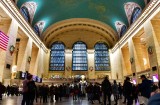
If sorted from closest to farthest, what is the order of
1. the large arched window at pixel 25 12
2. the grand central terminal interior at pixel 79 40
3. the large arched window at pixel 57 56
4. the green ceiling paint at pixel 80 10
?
the grand central terminal interior at pixel 79 40
the large arched window at pixel 25 12
the green ceiling paint at pixel 80 10
the large arched window at pixel 57 56

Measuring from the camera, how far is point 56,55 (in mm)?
28031

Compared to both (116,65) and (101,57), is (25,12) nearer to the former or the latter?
(101,57)

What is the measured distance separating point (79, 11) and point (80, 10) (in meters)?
0.31

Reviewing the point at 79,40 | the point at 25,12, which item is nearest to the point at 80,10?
the point at 25,12

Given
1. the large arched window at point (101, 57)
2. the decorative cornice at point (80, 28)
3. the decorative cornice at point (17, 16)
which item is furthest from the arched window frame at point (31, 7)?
the large arched window at point (101, 57)

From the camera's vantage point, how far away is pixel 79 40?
2880 cm

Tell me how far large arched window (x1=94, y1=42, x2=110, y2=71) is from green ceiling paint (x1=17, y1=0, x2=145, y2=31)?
248 inches

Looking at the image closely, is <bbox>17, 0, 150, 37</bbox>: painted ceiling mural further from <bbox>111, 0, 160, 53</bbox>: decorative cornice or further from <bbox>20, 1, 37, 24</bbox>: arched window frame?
<bbox>111, 0, 160, 53</bbox>: decorative cornice

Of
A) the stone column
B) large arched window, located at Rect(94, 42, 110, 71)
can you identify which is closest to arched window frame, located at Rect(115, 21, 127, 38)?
large arched window, located at Rect(94, 42, 110, 71)

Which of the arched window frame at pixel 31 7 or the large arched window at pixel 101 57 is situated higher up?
the arched window frame at pixel 31 7

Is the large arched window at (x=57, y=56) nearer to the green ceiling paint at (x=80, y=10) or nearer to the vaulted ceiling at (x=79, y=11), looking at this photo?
the vaulted ceiling at (x=79, y=11)

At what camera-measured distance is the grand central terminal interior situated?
43.8 ft

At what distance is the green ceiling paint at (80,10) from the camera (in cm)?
1841

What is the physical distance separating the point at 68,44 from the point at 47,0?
11847 mm
